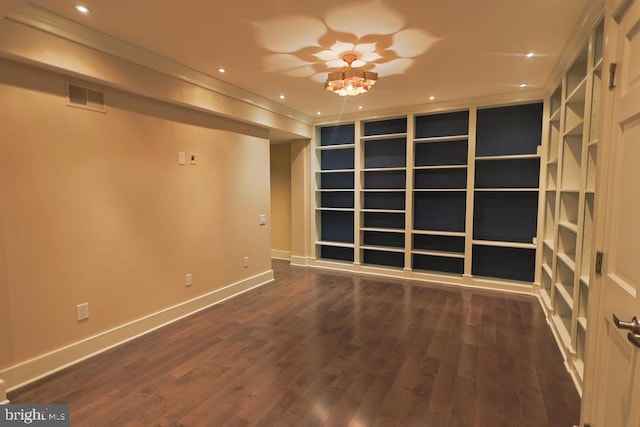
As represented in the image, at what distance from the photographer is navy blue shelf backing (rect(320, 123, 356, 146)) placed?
18.8 ft

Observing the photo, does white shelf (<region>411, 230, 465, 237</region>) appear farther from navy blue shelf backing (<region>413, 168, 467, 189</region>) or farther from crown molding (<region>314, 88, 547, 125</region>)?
crown molding (<region>314, 88, 547, 125</region>)

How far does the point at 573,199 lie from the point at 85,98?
15.3ft

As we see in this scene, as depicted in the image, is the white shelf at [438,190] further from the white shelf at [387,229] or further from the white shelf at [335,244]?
the white shelf at [335,244]

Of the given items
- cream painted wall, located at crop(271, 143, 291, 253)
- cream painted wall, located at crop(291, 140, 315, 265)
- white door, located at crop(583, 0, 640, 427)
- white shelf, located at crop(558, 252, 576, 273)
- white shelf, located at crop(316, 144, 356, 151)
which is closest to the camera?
white door, located at crop(583, 0, 640, 427)

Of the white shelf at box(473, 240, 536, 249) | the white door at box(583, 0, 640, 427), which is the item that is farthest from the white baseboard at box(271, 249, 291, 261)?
the white door at box(583, 0, 640, 427)

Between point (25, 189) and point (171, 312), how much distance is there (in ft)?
5.84

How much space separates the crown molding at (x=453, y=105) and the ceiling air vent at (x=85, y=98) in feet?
11.9

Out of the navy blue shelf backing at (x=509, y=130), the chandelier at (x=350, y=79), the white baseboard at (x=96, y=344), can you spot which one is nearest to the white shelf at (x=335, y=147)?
the navy blue shelf backing at (x=509, y=130)

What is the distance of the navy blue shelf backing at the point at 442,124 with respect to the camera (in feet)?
15.8

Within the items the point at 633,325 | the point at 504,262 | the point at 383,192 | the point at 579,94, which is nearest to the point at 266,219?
the point at 383,192

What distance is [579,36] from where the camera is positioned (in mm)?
2518

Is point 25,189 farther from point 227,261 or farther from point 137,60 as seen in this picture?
point 227,261

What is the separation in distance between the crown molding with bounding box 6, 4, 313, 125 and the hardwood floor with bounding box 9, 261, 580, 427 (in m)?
2.60

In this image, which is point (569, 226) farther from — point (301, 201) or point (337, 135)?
point (301, 201)
